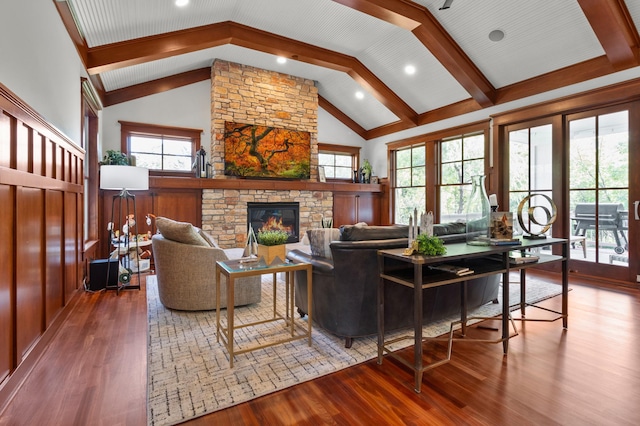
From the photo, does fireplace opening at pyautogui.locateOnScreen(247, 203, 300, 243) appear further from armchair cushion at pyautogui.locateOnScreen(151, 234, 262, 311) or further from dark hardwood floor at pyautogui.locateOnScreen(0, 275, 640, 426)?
dark hardwood floor at pyautogui.locateOnScreen(0, 275, 640, 426)

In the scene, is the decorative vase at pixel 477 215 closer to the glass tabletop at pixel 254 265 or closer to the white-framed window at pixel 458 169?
the glass tabletop at pixel 254 265

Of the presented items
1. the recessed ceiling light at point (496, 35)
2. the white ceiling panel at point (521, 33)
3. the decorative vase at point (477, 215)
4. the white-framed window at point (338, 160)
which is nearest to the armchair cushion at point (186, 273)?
the decorative vase at point (477, 215)

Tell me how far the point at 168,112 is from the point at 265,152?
1872 mm

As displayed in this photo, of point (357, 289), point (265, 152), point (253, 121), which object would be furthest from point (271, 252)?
point (253, 121)

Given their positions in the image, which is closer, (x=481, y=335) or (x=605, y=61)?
(x=481, y=335)

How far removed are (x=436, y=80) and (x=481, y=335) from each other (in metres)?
4.60

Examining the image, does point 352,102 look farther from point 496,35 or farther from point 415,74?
point 496,35

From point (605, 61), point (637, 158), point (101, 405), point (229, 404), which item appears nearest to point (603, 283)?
point (637, 158)

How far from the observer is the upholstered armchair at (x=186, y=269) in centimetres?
307

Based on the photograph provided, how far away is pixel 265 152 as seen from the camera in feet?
20.9

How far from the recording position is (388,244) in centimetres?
230

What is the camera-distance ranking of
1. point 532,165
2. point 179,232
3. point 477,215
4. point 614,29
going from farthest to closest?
1. point 532,165
2. point 614,29
3. point 179,232
4. point 477,215

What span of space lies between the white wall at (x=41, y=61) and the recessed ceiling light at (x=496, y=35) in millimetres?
4923

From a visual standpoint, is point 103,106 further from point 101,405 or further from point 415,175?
Answer: point 415,175
